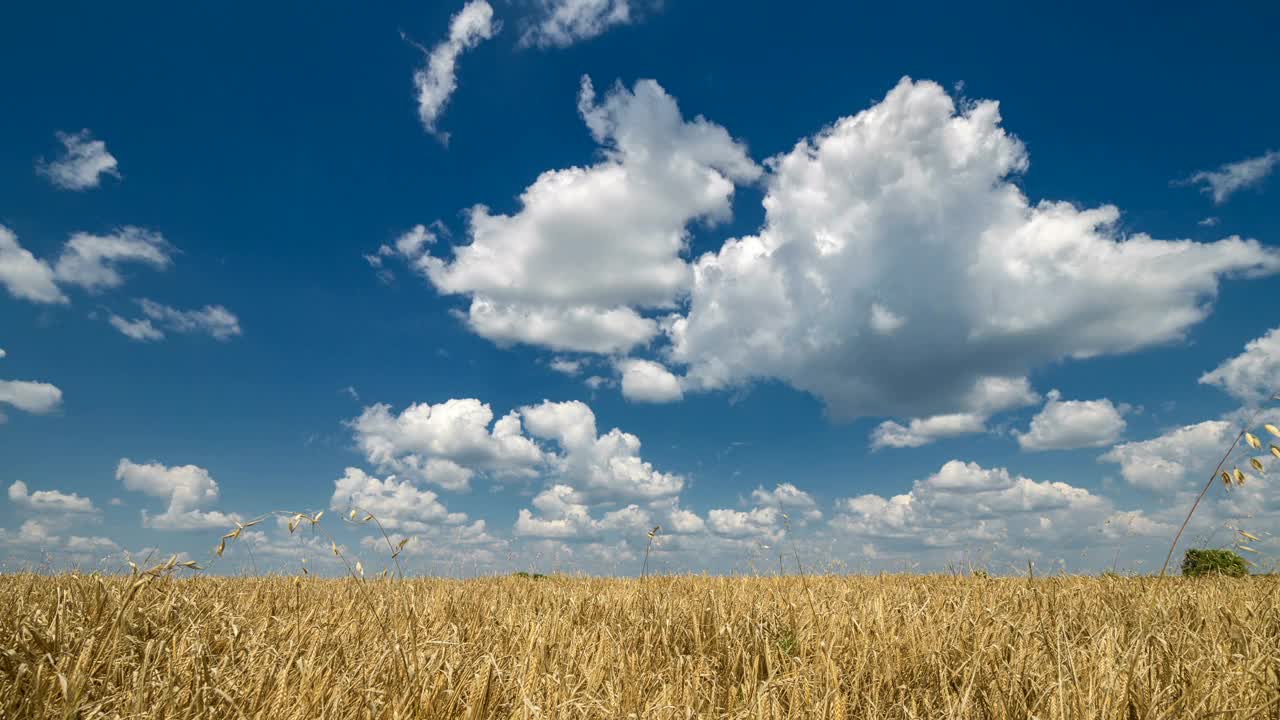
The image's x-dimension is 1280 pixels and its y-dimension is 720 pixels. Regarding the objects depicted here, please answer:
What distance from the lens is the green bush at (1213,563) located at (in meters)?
11.6

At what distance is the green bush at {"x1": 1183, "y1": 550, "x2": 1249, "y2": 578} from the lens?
11555 millimetres

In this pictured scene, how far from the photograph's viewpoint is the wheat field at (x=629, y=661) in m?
2.67

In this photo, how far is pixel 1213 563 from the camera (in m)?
12.2

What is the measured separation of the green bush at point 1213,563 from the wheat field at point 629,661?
27.1ft

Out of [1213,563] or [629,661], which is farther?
[1213,563]

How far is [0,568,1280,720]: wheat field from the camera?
105 inches

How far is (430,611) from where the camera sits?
5066 millimetres

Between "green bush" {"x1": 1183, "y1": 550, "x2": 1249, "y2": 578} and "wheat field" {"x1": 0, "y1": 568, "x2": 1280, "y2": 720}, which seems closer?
"wheat field" {"x1": 0, "y1": 568, "x2": 1280, "y2": 720}

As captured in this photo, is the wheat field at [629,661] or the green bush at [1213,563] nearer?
the wheat field at [629,661]

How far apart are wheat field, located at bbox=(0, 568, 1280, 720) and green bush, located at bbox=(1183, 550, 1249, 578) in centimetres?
826

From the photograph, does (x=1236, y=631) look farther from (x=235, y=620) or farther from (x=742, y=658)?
(x=235, y=620)

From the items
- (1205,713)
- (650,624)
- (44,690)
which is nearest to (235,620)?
(44,690)

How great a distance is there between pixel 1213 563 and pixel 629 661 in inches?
534

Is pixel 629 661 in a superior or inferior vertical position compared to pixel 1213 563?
inferior
